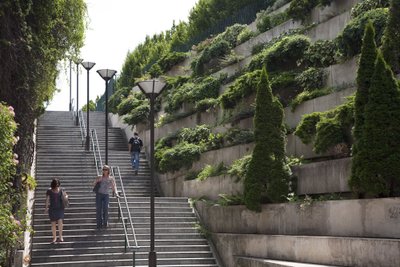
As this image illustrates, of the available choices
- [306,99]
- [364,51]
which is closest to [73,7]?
[306,99]

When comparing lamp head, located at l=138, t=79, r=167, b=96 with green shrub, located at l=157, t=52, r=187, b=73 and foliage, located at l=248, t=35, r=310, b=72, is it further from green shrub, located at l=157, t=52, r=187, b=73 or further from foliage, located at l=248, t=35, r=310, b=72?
green shrub, located at l=157, t=52, r=187, b=73

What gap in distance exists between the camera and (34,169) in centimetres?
2256

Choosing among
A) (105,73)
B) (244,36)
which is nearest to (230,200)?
(105,73)

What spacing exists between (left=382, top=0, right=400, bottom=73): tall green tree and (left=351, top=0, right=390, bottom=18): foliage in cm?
311

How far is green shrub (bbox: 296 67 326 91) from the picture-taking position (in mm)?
17281

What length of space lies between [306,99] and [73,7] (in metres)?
6.17

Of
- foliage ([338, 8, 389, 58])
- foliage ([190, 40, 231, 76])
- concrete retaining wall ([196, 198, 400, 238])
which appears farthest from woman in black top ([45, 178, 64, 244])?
foliage ([190, 40, 231, 76])

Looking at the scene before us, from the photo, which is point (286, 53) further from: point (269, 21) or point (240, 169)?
point (240, 169)

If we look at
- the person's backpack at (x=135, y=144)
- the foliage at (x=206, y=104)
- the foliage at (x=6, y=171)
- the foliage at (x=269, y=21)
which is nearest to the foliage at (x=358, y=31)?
the foliage at (x=269, y=21)

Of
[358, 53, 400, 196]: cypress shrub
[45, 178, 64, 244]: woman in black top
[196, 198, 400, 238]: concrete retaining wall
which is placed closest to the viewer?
[196, 198, 400, 238]: concrete retaining wall

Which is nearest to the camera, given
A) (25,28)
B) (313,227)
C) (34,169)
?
(313,227)

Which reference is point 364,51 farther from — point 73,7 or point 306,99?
point 73,7

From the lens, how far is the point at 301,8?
2105 cm

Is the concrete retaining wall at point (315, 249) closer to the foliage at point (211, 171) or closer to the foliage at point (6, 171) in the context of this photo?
the foliage at point (211, 171)
